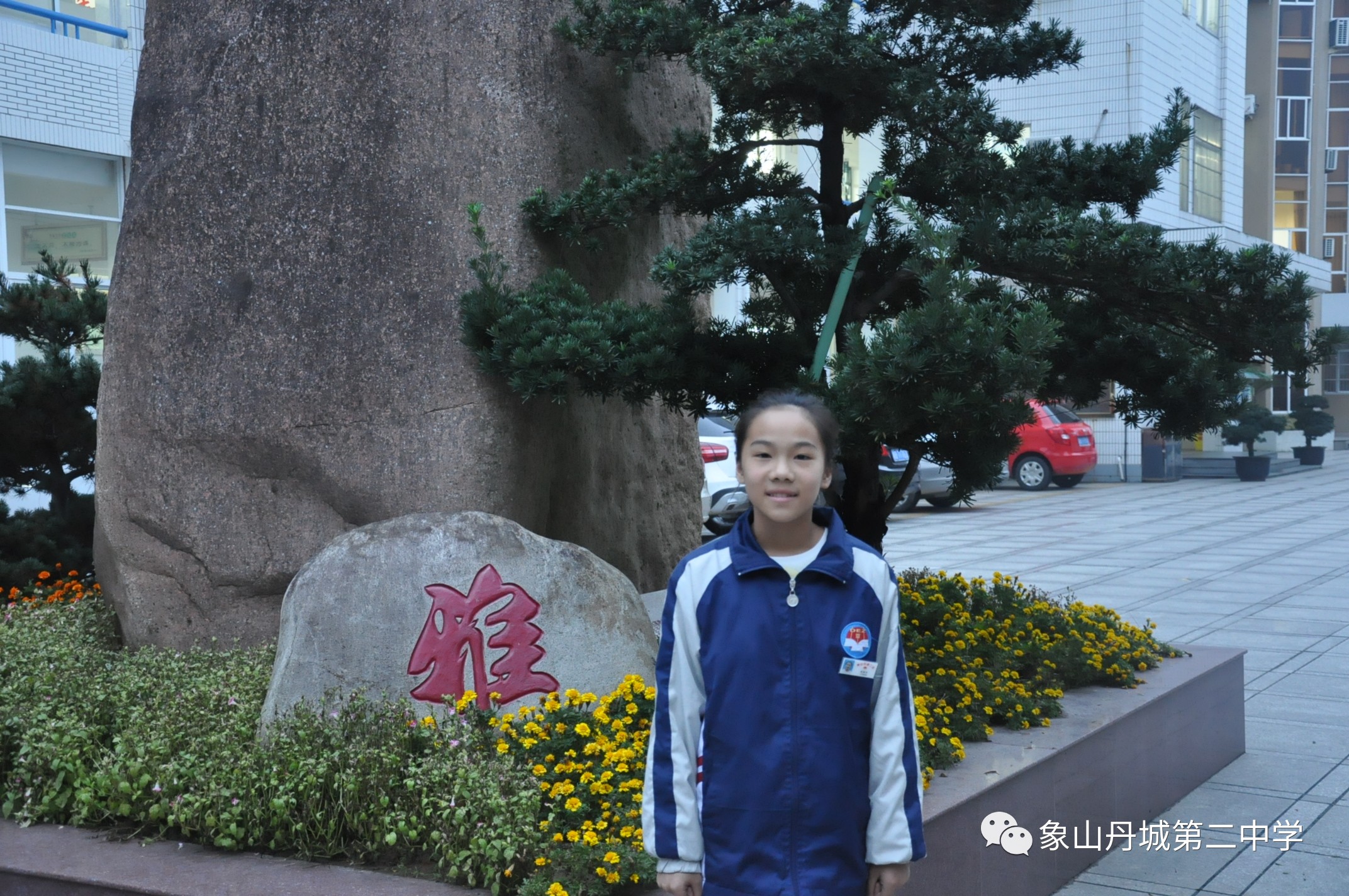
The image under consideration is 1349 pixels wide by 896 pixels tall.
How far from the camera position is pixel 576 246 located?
5398 mm

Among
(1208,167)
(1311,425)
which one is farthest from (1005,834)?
(1311,425)

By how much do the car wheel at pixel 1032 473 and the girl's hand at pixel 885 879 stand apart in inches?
734

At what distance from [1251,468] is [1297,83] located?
61.0 ft

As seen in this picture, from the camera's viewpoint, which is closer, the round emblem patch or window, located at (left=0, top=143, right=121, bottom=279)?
the round emblem patch

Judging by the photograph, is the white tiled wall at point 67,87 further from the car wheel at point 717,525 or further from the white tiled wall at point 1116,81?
the white tiled wall at point 1116,81

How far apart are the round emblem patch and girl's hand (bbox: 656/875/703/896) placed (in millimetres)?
513

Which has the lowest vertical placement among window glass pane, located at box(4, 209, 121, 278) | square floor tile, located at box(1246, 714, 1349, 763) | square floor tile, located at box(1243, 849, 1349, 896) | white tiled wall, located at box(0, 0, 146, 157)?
square floor tile, located at box(1243, 849, 1349, 896)

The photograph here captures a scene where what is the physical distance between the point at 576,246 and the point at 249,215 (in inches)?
50.7

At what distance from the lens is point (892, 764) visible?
246cm

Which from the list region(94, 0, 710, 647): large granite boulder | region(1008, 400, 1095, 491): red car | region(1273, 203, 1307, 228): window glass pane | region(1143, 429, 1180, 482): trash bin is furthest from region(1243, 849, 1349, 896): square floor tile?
region(1273, 203, 1307, 228): window glass pane

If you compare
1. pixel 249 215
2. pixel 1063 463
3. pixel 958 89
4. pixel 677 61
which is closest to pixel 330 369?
pixel 249 215

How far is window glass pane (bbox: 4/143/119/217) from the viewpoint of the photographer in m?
12.1

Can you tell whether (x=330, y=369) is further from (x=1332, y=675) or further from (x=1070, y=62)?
(x=1332, y=675)

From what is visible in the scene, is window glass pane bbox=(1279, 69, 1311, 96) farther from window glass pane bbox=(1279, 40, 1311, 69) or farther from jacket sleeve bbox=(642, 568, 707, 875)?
jacket sleeve bbox=(642, 568, 707, 875)
